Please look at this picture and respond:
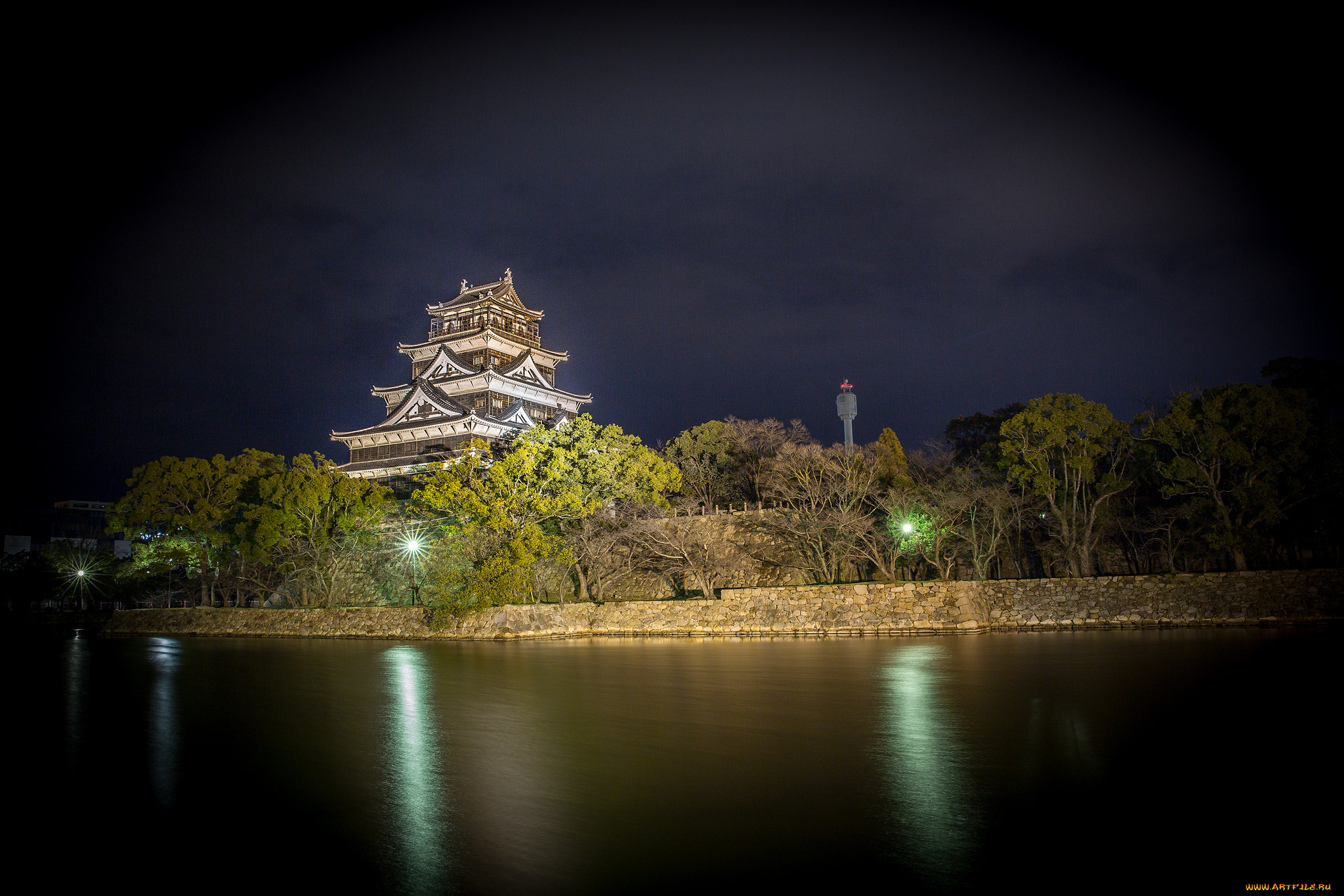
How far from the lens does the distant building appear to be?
171 feet

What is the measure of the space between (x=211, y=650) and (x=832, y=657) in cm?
1588

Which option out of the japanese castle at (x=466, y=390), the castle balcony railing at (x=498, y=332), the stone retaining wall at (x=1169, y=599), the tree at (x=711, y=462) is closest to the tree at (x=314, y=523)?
the japanese castle at (x=466, y=390)

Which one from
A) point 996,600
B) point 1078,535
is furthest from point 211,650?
point 1078,535

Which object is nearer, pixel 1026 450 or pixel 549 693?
pixel 549 693

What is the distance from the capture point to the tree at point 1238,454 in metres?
17.7

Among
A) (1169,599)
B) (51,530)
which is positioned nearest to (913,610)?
(1169,599)

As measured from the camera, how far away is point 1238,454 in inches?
699

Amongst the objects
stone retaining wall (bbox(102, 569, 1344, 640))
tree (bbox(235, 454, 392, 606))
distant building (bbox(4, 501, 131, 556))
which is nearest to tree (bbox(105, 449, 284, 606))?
tree (bbox(235, 454, 392, 606))

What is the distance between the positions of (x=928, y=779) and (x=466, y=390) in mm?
36616

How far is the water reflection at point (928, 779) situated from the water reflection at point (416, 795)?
8.40ft

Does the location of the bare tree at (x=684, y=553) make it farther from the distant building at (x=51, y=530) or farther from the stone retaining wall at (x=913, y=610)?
the distant building at (x=51, y=530)

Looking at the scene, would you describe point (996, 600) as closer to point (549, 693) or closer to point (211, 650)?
point (549, 693)

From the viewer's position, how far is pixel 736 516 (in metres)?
25.9

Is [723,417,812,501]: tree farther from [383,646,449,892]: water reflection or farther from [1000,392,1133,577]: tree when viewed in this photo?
[383,646,449,892]: water reflection
